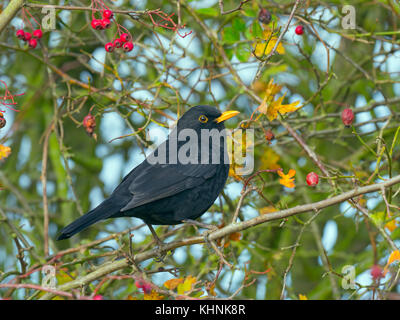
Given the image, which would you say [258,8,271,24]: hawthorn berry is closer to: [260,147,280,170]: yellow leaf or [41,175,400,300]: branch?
[260,147,280,170]: yellow leaf

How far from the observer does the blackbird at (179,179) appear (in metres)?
3.96

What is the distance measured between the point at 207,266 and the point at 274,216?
1.91m

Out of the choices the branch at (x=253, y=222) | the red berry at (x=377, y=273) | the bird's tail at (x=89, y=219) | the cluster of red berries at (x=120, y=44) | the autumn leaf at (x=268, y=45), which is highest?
the autumn leaf at (x=268, y=45)

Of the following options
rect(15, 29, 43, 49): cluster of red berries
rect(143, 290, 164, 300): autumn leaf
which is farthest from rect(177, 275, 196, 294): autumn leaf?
rect(15, 29, 43, 49): cluster of red berries

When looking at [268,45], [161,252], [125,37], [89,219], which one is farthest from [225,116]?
[89,219]

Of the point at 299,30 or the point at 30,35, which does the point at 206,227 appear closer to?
the point at 299,30

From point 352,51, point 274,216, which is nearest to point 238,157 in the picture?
point 274,216

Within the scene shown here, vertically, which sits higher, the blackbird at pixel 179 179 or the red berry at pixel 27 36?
the red berry at pixel 27 36

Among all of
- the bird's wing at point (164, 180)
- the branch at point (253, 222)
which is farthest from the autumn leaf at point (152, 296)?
the bird's wing at point (164, 180)

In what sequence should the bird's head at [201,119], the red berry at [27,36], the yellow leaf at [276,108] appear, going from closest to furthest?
the yellow leaf at [276,108] < the red berry at [27,36] < the bird's head at [201,119]

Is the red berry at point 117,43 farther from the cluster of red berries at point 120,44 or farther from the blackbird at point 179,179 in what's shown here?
the blackbird at point 179,179

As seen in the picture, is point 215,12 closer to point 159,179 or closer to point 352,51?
point 159,179
